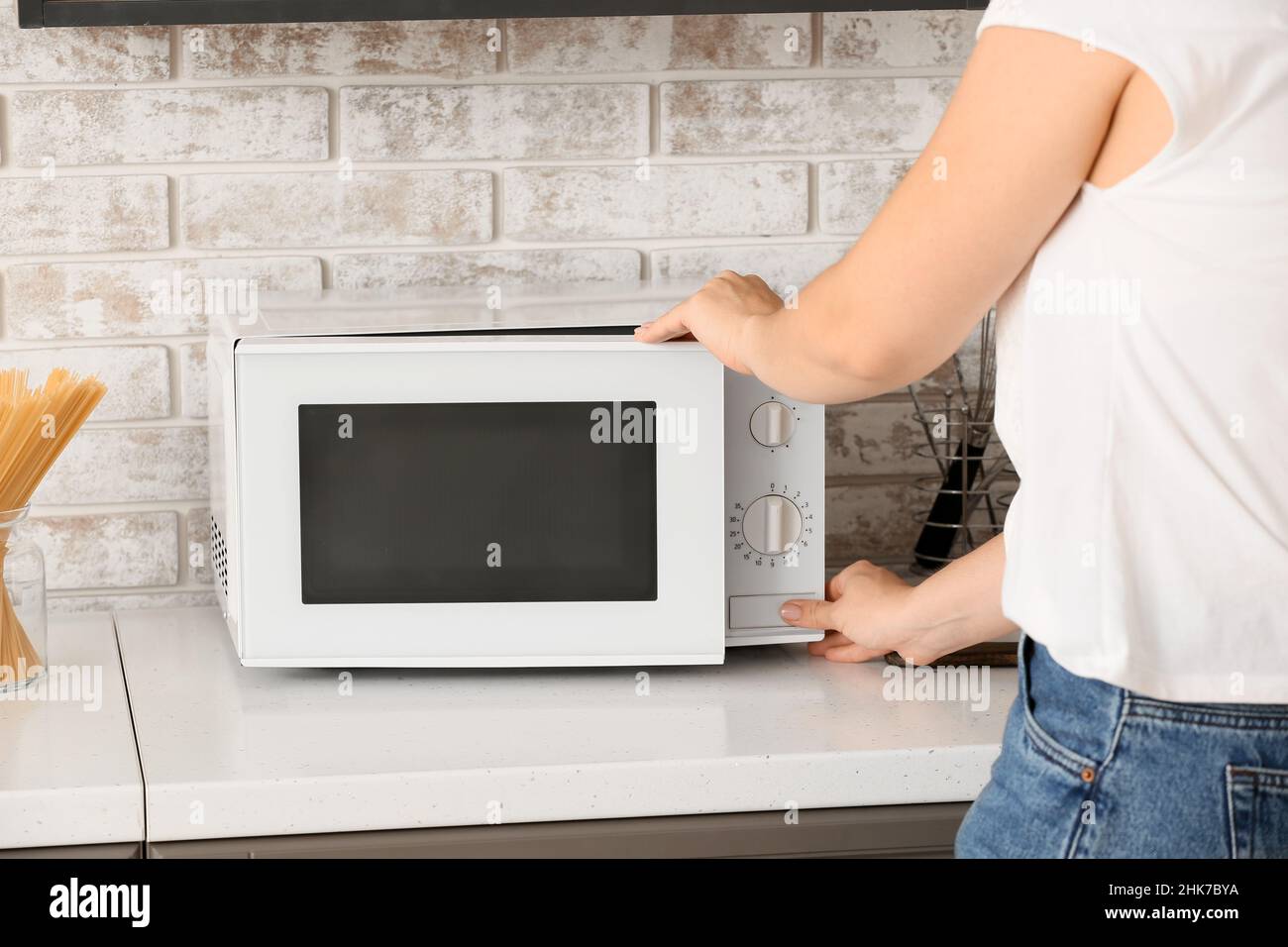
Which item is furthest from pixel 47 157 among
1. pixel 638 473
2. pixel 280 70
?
pixel 638 473

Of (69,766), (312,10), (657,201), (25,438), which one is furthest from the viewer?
(657,201)

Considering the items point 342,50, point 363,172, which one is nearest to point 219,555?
point 363,172

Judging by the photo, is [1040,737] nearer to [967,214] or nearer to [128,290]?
[967,214]

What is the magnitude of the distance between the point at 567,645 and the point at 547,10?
561mm

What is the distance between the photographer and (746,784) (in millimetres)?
932

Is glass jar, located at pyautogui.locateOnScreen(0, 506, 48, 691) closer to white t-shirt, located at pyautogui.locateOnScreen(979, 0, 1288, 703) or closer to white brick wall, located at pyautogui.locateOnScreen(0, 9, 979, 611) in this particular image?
white brick wall, located at pyautogui.locateOnScreen(0, 9, 979, 611)

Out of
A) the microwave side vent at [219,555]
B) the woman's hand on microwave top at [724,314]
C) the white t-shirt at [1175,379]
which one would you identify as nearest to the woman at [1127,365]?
the white t-shirt at [1175,379]

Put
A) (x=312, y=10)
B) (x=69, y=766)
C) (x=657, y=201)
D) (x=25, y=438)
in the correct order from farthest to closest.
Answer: (x=657, y=201)
(x=312, y=10)
(x=25, y=438)
(x=69, y=766)

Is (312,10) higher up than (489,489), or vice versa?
(312,10)

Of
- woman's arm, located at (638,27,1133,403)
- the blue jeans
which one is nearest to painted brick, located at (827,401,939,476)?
woman's arm, located at (638,27,1133,403)

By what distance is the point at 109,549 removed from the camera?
1366 mm

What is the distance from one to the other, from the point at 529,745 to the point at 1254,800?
19.1 inches

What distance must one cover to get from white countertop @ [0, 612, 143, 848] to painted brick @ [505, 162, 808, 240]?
60 centimetres

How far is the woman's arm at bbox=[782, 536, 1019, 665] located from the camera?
98cm
